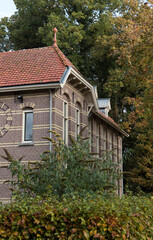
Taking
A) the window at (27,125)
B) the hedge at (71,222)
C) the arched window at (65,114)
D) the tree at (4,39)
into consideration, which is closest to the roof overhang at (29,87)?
the window at (27,125)

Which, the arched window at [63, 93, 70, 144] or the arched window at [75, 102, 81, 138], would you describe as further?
the arched window at [75, 102, 81, 138]

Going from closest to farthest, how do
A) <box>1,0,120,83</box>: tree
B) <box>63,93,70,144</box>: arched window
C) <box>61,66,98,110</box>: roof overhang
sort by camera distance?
<box>61,66,98,110</box>: roof overhang
<box>63,93,70,144</box>: arched window
<box>1,0,120,83</box>: tree

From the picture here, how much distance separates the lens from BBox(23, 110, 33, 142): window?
A: 1916 cm

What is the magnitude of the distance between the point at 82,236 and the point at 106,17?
29447 mm

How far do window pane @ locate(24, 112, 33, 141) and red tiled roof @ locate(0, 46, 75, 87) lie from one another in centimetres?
160

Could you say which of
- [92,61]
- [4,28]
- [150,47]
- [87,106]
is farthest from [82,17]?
[150,47]

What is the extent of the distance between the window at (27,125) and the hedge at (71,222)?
436 inches

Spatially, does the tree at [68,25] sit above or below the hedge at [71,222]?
above

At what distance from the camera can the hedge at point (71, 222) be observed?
728cm

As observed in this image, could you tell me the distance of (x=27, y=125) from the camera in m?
19.3

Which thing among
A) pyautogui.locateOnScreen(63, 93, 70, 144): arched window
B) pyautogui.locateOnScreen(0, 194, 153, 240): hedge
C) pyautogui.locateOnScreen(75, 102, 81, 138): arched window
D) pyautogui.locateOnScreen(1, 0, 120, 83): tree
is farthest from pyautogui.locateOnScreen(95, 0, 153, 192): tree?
pyautogui.locateOnScreen(0, 194, 153, 240): hedge

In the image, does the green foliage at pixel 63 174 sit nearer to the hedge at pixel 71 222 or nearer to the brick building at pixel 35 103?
the brick building at pixel 35 103

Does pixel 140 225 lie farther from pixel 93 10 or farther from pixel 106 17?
pixel 93 10

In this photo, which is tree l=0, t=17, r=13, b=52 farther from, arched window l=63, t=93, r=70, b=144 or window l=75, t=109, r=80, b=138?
arched window l=63, t=93, r=70, b=144
